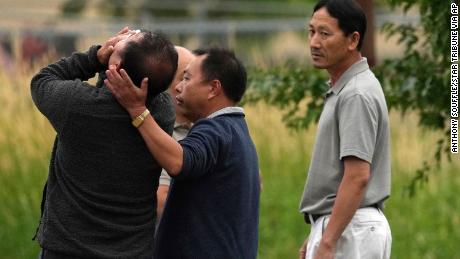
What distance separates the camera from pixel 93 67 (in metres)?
4.71

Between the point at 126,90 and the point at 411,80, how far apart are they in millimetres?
3188

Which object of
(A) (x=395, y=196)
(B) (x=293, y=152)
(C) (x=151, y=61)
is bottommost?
(A) (x=395, y=196)

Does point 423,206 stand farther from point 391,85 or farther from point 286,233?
point 391,85

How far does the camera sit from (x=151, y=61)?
4.52m

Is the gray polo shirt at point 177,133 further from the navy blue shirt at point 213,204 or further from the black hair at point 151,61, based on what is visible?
the black hair at point 151,61

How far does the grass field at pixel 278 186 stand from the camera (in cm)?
970

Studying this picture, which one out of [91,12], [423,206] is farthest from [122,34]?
[91,12]

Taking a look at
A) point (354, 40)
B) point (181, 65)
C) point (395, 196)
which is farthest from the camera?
point (395, 196)

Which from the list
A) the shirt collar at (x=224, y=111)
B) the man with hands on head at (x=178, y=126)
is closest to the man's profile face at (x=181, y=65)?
the man with hands on head at (x=178, y=126)

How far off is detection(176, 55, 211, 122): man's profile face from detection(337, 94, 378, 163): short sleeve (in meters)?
0.57

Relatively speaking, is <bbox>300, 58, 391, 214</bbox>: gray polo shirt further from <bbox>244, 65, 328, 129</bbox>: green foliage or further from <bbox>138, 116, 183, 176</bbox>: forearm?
<bbox>244, 65, 328, 129</bbox>: green foliage

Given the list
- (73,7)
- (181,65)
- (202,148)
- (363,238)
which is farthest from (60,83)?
(73,7)

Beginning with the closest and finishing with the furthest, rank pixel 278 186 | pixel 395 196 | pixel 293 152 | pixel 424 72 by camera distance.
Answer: pixel 424 72 → pixel 395 196 → pixel 278 186 → pixel 293 152

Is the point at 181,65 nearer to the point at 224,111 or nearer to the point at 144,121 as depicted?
the point at 224,111
